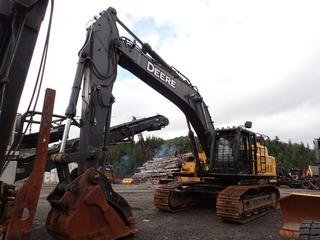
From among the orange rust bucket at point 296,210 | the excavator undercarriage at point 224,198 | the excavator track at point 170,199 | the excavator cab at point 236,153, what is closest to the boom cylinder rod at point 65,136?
the orange rust bucket at point 296,210

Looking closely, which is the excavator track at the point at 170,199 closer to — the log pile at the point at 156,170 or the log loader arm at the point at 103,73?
the log loader arm at the point at 103,73

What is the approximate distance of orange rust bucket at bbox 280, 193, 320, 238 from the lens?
5523 millimetres

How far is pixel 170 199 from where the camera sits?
452 inches

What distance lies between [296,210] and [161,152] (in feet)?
189

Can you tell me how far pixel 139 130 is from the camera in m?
13.8

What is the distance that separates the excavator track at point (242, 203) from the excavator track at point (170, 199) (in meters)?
1.77

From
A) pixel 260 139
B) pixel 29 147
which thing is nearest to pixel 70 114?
pixel 29 147

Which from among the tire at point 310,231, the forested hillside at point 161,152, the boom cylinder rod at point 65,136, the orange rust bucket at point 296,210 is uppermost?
the forested hillside at point 161,152

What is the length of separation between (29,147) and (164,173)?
29743mm

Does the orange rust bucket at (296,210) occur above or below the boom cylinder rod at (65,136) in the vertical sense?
below

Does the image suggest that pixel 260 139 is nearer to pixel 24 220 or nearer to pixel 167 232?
pixel 167 232

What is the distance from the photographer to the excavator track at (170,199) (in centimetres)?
1142

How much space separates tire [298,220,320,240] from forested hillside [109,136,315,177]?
5021 cm

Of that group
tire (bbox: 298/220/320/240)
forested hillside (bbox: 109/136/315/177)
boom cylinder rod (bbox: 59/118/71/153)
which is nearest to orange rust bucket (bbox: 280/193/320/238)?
tire (bbox: 298/220/320/240)
